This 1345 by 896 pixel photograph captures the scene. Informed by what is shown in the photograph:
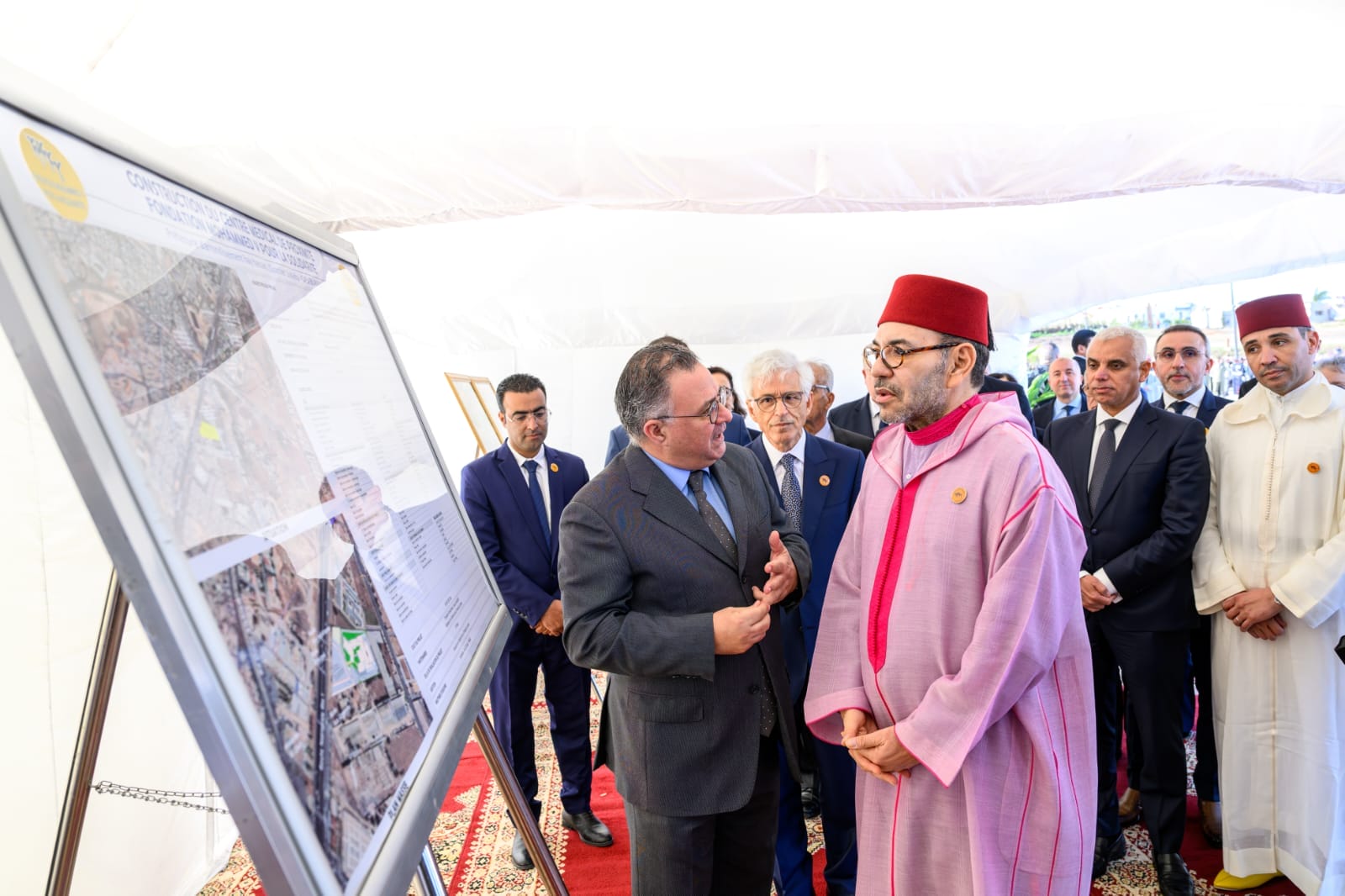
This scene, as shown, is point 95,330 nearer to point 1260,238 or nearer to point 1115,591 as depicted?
point 1115,591

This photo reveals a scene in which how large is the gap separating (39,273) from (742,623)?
138 centimetres

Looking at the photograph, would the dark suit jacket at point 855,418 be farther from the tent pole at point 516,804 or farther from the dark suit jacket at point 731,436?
the tent pole at point 516,804

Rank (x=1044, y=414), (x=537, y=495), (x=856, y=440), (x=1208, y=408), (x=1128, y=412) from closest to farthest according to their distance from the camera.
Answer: (x=1128, y=412) → (x=537, y=495) → (x=856, y=440) → (x=1208, y=408) → (x=1044, y=414)

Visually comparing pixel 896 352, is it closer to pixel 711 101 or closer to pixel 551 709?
pixel 711 101

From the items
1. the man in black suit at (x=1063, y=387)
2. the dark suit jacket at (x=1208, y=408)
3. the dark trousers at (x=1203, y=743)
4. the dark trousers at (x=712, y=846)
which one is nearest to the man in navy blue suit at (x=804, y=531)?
the dark trousers at (x=712, y=846)

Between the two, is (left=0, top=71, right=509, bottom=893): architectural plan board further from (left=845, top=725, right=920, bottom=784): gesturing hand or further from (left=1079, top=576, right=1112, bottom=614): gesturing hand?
(left=1079, top=576, right=1112, bottom=614): gesturing hand

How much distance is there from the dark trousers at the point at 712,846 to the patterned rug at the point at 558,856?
93 cm

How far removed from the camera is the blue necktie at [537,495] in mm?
3342

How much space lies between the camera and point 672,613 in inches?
72.3

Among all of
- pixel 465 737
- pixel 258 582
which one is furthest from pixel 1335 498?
pixel 258 582

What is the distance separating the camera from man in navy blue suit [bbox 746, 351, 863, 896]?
2580 millimetres

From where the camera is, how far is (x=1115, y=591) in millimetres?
2703

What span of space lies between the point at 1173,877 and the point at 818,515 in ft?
5.46

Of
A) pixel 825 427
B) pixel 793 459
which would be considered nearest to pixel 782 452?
pixel 793 459
